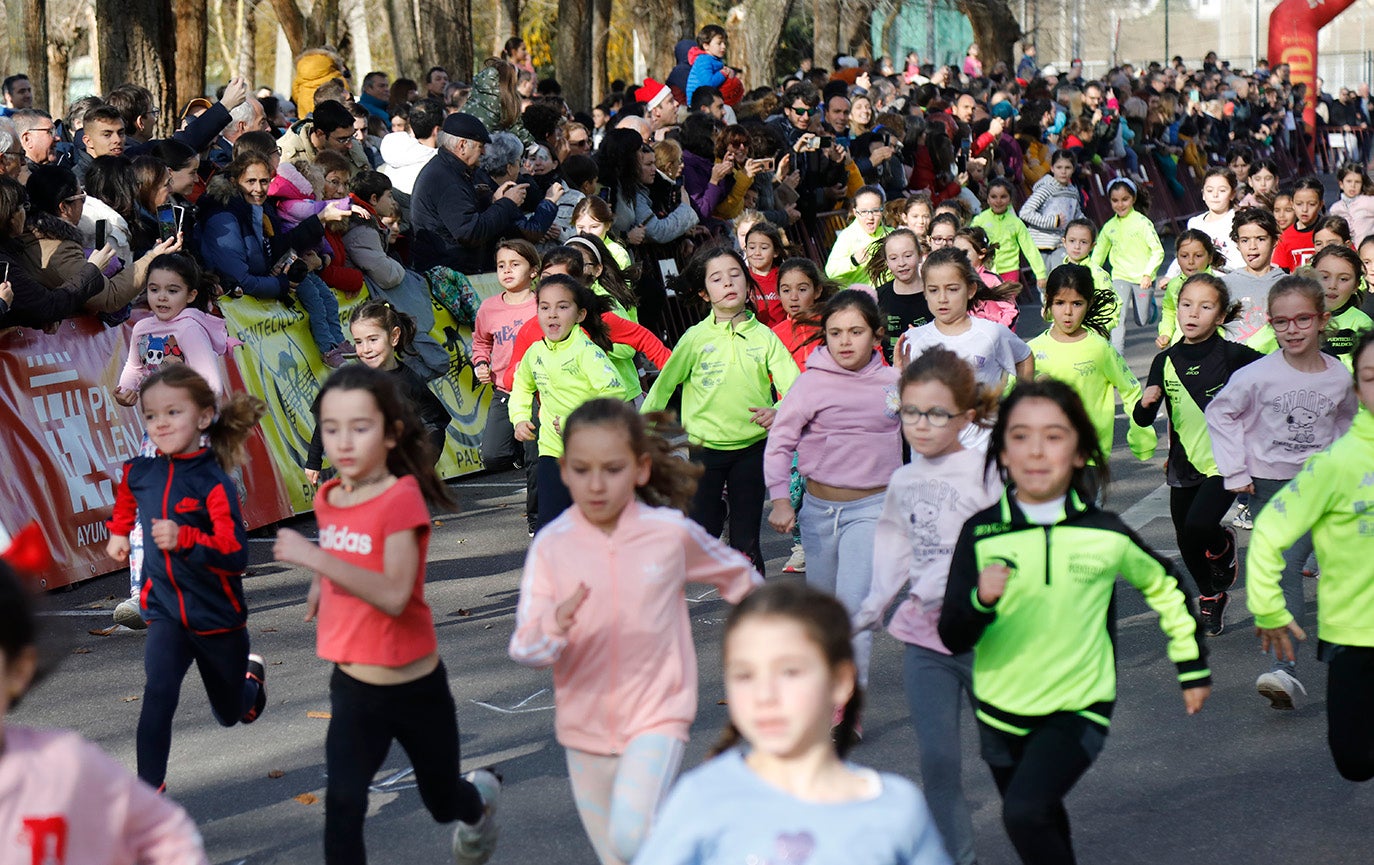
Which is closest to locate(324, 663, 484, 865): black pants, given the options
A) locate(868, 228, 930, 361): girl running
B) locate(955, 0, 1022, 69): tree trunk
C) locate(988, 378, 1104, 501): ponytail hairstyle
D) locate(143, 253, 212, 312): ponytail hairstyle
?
locate(988, 378, 1104, 501): ponytail hairstyle

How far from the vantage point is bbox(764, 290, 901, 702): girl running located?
6.70 metres

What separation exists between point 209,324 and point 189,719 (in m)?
2.38

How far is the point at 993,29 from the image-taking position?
4553 centimetres

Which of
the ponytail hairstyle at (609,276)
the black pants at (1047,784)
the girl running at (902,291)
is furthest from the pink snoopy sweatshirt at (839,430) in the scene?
the ponytail hairstyle at (609,276)

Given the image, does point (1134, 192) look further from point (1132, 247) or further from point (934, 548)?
point (934, 548)

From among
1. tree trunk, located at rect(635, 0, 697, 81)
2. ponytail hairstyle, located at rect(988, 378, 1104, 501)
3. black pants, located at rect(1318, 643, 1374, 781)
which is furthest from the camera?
tree trunk, located at rect(635, 0, 697, 81)

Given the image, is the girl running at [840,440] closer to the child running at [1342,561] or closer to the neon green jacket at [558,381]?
the neon green jacket at [558,381]

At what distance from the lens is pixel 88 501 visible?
9.30 metres

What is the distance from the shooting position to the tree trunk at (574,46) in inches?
985

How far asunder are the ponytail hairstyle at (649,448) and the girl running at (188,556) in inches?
62.5

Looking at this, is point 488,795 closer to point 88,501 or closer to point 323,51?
point 88,501

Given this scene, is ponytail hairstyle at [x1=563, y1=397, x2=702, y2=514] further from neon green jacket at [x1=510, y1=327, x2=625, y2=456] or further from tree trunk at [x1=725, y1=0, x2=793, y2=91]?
tree trunk at [x1=725, y1=0, x2=793, y2=91]

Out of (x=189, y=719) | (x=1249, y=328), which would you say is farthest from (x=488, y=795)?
(x=1249, y=328)

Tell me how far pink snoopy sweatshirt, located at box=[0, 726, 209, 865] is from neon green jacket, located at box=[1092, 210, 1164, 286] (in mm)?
12669
